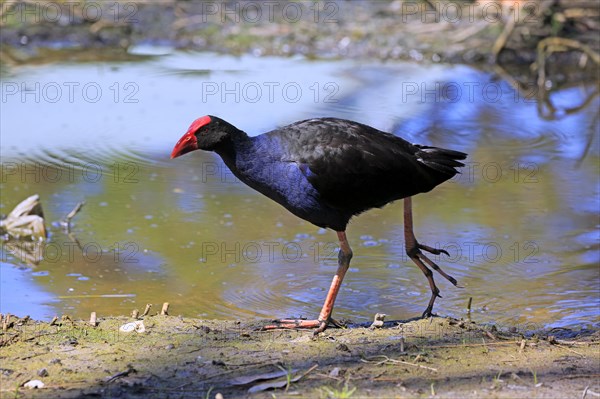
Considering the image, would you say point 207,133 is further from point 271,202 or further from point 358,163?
point 271,202

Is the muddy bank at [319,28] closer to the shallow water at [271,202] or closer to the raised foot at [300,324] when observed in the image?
the shallow water at [271,202]

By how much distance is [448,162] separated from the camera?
5.58 m

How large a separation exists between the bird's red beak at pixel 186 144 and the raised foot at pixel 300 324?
1.04 m

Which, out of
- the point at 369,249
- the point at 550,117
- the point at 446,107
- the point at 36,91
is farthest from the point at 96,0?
the point at 369,249

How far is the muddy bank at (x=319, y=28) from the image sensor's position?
12938 millimetres

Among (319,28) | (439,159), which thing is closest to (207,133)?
(439,159)

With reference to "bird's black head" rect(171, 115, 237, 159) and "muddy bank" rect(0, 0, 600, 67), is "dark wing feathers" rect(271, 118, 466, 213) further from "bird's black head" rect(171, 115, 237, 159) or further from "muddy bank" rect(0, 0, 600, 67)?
"muddy bank" rect(0, 0, 600, 67)

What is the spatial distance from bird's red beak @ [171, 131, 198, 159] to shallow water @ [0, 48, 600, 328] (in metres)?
1.19

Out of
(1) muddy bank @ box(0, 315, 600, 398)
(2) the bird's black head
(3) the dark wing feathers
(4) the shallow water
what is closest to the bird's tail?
(3) the dark wing feathers

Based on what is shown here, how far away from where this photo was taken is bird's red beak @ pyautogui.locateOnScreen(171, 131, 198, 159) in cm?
526

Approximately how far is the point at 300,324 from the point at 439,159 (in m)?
1.23

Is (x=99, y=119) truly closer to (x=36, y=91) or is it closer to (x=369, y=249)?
(x=36, y=91)

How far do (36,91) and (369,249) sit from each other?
540cm

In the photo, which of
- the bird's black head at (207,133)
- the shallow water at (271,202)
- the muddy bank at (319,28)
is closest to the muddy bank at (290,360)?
the shallow water at (271,202)
